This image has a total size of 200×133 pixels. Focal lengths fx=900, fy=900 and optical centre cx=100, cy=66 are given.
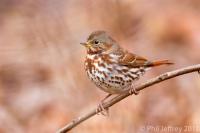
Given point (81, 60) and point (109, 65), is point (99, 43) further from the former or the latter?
point (81, 60)

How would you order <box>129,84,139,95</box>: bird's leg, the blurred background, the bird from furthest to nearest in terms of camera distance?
the blurred background < the bird < <box>129,84,139,95</box>: bird's leg

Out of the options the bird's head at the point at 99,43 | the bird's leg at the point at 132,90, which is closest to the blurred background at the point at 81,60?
the bird's head at the point at 99,43

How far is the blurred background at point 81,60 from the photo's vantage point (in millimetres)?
7801

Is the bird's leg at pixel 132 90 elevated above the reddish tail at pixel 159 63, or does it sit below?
below

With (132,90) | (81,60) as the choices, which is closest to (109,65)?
(132,90)

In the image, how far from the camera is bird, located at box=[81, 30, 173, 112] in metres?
6.34

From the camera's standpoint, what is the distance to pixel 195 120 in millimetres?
8117

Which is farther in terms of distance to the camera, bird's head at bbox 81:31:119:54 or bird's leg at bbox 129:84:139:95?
bird's head at bbox 81:31:119:54

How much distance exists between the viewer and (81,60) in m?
9.51

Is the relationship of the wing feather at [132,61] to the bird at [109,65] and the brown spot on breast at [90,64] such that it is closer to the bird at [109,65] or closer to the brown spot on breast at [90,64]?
the bird at [109,65]

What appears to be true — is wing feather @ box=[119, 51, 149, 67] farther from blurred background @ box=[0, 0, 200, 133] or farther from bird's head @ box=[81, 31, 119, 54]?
blurred background @ box=[0, 0, 200, 133]

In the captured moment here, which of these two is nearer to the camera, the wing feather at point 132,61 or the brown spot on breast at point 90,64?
the brown spot on breast at point 90,64

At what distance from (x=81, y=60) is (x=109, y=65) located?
306 centimetres

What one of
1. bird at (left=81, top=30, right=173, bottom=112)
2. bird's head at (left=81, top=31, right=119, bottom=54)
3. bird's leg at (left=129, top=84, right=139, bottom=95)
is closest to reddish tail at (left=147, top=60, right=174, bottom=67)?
bird at (left=81, top=30, right=173, bottom=112)
